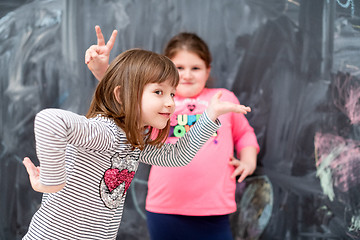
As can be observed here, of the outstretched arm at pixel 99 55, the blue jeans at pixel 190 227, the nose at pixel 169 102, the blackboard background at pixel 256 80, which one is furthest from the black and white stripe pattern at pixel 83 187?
the blackboard background at pixel 256 80

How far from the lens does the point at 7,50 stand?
1.76 meters

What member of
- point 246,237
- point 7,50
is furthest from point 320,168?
point 7,50

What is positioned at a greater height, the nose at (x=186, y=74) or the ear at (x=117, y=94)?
the nose at (x=186, y=74)

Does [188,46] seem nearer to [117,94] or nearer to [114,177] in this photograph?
[117,94]

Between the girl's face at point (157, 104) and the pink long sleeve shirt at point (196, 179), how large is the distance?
381 millimetres

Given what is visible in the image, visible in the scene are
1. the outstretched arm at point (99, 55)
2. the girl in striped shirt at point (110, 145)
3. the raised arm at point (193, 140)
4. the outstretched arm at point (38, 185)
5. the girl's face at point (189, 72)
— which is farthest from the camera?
the girl's face at point (189, 72)

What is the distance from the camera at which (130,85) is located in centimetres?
107

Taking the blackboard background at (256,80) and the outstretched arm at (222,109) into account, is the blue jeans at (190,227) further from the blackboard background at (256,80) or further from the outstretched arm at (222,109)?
the outstretched arm at (222,109)

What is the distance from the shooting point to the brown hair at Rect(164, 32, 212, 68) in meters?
1.56

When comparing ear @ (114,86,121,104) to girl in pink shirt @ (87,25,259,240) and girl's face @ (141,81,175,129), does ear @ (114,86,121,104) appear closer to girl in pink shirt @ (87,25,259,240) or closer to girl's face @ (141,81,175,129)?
girl's face @ (141,81,175,129)

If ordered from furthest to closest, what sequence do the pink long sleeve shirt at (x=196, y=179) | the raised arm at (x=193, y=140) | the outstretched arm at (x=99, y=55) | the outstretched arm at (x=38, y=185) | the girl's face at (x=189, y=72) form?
1. the girl's face at (x=189, y=72)
2. the pink long sleeve shirt at (x=196, y=179)
3. the outstretched arm at (x=99, y=55)
4. the raised arm at (x=193, y=140)
5. the outstretched arm at (x=38, y=185)

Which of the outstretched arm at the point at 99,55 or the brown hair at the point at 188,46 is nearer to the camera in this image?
the outstretched arm at the point at 99,55

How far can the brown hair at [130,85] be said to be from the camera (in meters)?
1.07

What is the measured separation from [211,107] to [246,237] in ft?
2.67
